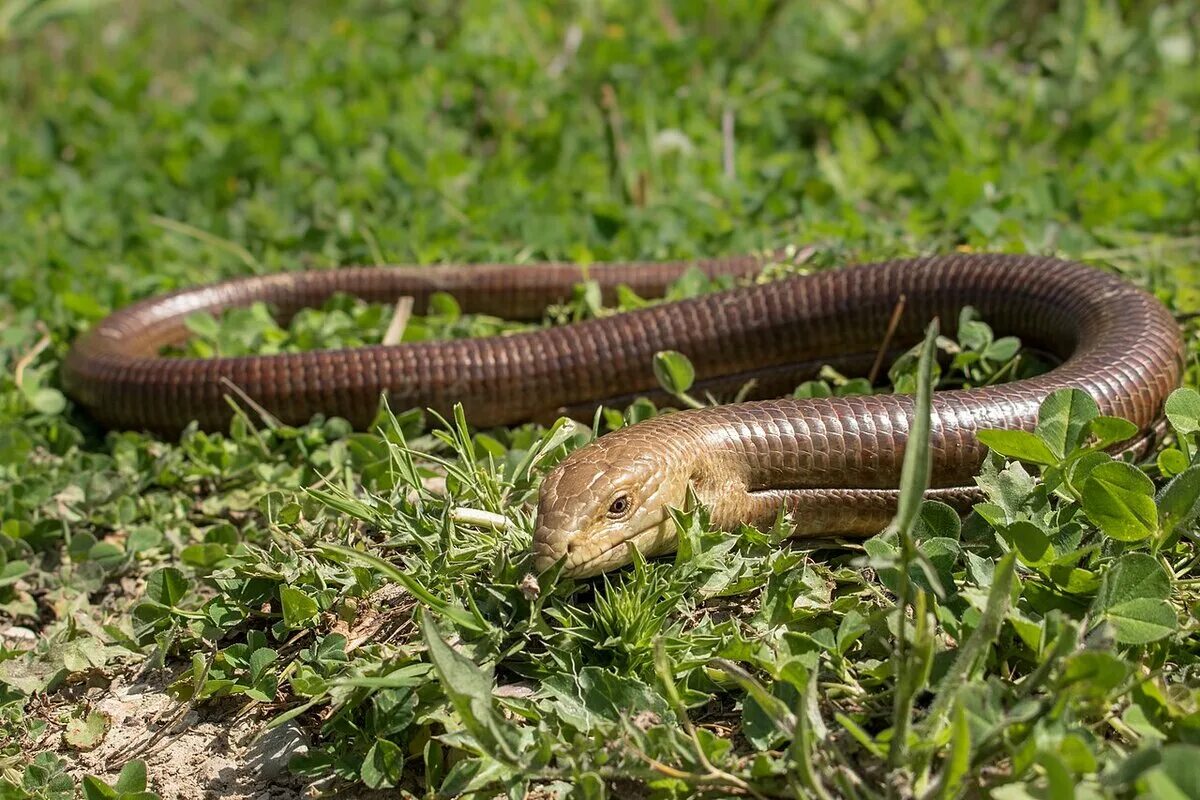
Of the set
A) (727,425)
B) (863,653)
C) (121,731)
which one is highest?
(727,425)

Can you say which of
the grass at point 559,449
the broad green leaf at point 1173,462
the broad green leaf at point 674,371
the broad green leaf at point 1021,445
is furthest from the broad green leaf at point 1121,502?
the broad green leaf at point 674,371

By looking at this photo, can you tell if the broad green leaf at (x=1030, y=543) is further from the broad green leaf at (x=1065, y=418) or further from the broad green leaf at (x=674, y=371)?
the broad green leaf at (x=674, y=371)

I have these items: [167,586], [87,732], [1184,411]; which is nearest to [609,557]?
[167,586]

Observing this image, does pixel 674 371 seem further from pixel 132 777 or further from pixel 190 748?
pixel 132 777

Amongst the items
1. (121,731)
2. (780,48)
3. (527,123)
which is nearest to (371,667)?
(121,731)

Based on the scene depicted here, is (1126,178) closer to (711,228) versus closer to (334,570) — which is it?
(711,228)

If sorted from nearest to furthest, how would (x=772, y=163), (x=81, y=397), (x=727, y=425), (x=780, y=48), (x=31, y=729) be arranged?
(x=31, y=729) → (x=727, y=425) → (x=81, y=397) → (x=772, y=163) → (x=780, y=48)
